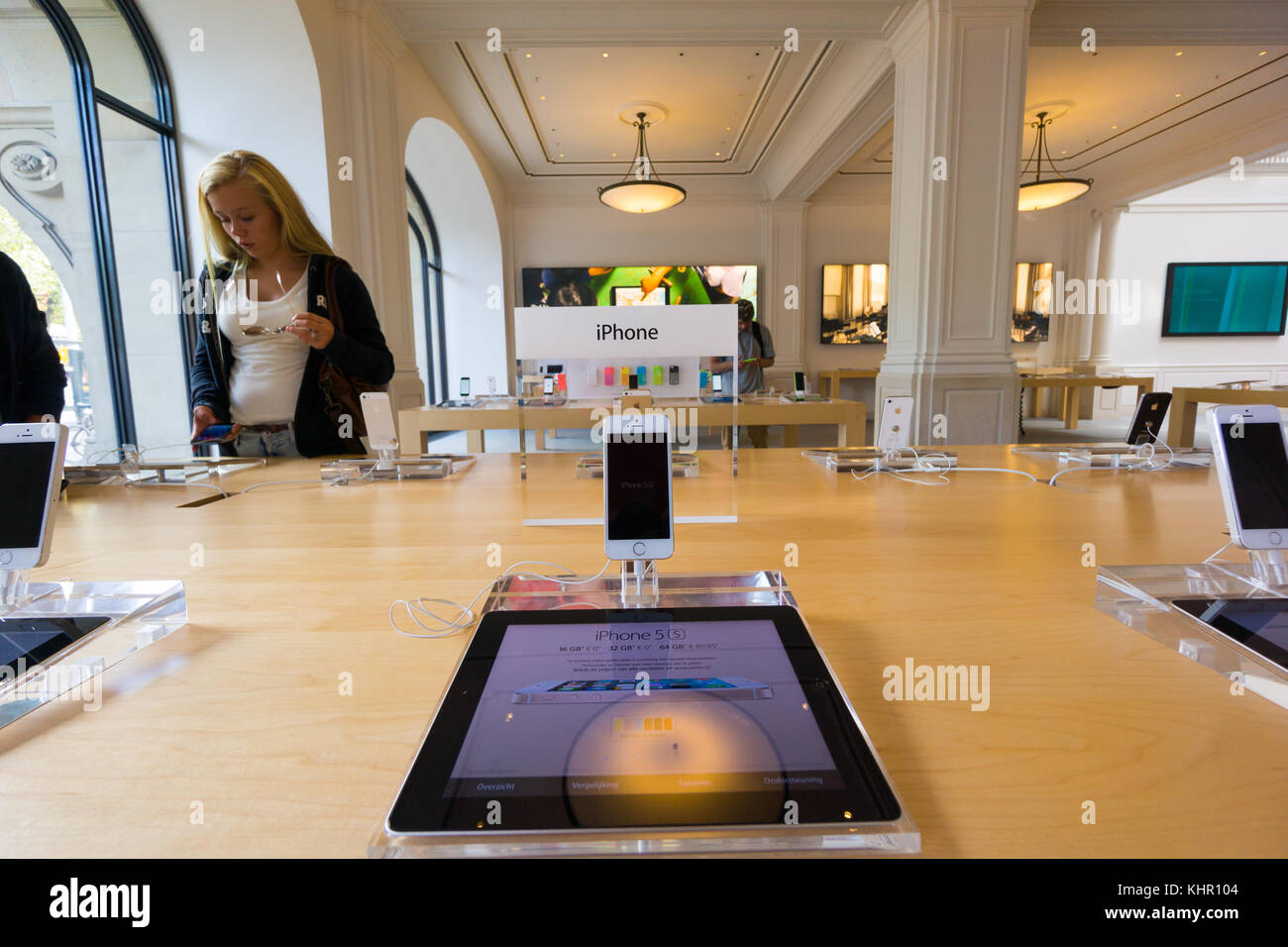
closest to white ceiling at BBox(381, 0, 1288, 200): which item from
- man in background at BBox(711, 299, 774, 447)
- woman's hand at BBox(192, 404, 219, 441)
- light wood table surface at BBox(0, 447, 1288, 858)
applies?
man in background at BBox(711, 299, 774, 447)

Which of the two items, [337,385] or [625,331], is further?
[337,385]

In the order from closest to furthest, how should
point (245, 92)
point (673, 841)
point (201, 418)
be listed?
point (673, 841) < point (201, 418) < point (245, 92)

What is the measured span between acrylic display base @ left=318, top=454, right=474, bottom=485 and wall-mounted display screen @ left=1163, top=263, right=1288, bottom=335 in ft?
33.9

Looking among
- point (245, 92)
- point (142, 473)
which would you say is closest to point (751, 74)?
point (245, 92)

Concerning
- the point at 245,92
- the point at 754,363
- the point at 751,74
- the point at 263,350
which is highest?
the point at 751,74

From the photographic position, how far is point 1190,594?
1.87 feet

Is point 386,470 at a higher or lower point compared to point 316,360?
lower

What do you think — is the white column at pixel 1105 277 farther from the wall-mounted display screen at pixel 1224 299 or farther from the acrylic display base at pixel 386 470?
the acrylic display base at pixel 386 470

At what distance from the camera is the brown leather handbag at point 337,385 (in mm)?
1554

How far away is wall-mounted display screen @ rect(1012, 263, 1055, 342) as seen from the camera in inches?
321

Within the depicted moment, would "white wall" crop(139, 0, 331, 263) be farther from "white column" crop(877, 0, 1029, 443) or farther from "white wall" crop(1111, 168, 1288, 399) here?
"white wall" crop(1111, 168, 1288, 399)

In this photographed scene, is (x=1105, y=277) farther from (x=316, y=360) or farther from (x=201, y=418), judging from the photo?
(x=201, y=418)

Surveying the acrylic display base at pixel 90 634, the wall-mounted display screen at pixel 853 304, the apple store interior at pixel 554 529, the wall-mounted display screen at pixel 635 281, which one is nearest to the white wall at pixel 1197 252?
the wall-mounted display screen at pixel 853 304

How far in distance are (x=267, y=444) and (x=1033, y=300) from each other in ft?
30.3
